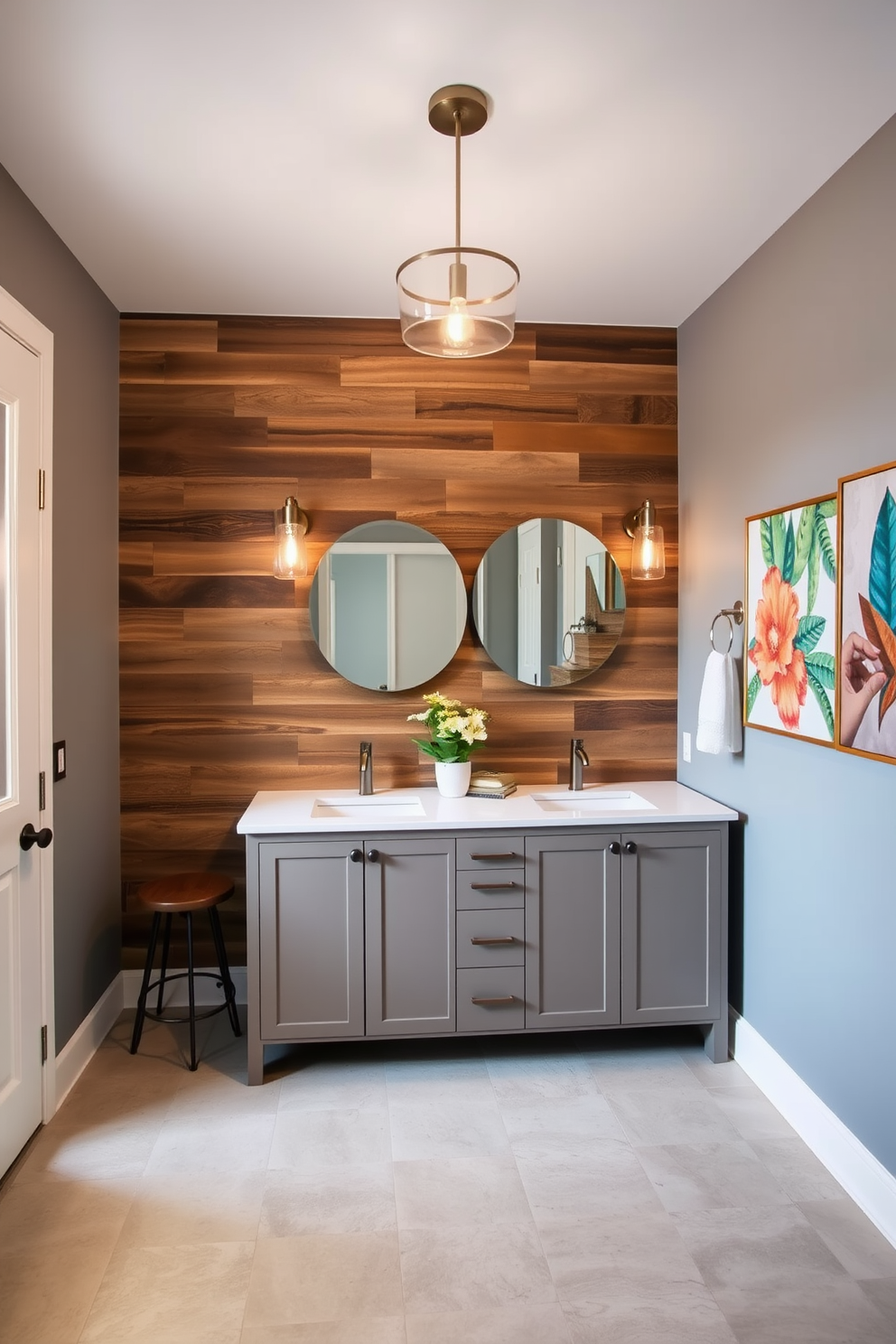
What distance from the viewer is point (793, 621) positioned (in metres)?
2.40

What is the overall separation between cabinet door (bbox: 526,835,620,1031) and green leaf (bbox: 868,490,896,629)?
1.13 m

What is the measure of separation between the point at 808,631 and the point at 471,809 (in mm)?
1191

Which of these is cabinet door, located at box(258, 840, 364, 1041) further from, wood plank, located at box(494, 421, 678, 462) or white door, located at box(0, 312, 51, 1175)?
wood plank, located at box(494, 421, 678, 462)

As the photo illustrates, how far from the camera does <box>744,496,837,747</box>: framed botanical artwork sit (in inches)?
87.5

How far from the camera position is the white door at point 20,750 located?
7.10ft

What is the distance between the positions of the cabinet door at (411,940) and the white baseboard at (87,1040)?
915 millimetres

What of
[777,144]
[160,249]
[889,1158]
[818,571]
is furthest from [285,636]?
[889,1158]

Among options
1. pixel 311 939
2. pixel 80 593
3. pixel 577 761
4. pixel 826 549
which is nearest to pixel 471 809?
pixel 577 761

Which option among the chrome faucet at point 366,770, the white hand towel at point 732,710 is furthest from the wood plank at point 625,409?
the chrome faucet at point 366,770

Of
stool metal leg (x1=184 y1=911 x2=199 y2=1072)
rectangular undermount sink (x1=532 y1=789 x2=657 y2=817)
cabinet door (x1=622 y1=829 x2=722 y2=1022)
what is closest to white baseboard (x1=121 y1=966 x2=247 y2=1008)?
stool metal leg (x1=184 y1=911 x2=199 y2=1072)

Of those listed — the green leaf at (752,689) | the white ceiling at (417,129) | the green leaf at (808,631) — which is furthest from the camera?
the green leaf at (752,689)

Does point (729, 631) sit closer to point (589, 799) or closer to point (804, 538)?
point (804, 538)

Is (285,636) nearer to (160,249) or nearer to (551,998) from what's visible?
(160,249)

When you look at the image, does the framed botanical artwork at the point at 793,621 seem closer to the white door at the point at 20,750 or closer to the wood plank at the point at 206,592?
the wood plank at the point at 206,592
